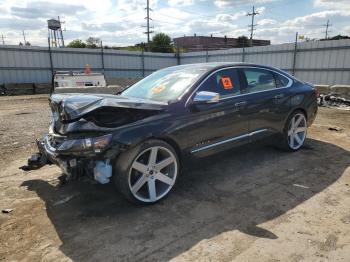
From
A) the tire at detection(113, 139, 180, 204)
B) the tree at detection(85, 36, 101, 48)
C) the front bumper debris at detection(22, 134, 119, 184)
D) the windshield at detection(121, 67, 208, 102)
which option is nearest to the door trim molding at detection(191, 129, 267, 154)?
the tire at detection(113, 139, 180, 204)

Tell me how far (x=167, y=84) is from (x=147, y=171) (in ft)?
4.42

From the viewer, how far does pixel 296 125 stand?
5.56 metres

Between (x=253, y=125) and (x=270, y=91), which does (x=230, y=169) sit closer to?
(x=253, y=125)

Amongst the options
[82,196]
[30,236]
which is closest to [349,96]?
[82,196]

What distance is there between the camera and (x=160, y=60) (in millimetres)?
27312

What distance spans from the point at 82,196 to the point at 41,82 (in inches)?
798

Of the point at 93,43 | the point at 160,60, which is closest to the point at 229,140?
the point at 160,60

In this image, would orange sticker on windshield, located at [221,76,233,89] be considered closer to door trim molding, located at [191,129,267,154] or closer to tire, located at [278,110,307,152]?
door trim molding, located at [191,129,267,154]

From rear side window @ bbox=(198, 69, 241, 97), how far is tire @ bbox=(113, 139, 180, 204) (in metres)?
1.03

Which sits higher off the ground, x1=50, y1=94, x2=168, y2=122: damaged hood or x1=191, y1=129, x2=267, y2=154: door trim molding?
x1=50, y1=94, x2=168, y2=122: damaged hood

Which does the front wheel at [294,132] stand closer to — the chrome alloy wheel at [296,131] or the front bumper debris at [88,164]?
the chrome alloy wheel at [296,131]

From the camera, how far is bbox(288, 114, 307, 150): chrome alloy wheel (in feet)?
17.9

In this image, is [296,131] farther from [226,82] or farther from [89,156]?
[89,156]

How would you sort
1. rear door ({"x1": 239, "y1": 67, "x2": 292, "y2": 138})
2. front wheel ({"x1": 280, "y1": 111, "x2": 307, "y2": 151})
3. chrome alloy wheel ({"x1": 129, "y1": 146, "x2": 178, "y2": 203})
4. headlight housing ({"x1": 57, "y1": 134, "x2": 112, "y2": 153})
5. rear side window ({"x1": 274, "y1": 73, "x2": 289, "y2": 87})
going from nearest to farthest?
headlight housing ({"x1": 57, "y1": 134, "x2": 112, "y2": 153}) < chrome alloy wheel ({"x1": 129, "y1": 146, "x2": 178, "y2": 203}) < rear door ({"x1": 239, "y1": 67, "x2": 292, "y2": 138}) < rear side window ({"x1": 274, "y1": 73, "x2": 289, "y2": 87}) < front wheel ({"x1": 280, "y1": 111, "x2": 307, "y2": 151})
